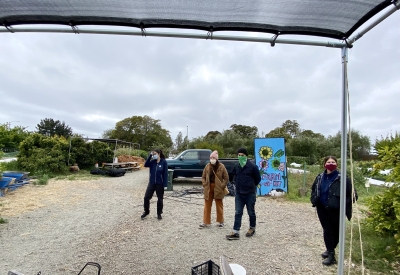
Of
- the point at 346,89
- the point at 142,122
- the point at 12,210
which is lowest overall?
the point at 12,210

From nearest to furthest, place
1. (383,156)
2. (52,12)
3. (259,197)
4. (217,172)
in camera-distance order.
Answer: (52,12)
(383,156)
(217,172)
(259,197)

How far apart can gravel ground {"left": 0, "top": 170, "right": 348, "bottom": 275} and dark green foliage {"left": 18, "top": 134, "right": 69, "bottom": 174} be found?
725cm

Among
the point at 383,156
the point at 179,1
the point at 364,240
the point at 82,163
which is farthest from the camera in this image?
the point at 82,163

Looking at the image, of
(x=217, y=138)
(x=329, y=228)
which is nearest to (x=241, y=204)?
(x=329, y=228)

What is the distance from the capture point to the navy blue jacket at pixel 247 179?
440 cm

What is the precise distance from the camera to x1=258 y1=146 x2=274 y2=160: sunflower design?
9.08 m

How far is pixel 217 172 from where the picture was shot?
16.5 feet

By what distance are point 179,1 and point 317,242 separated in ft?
15.3

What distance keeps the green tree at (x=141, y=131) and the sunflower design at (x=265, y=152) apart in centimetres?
3223

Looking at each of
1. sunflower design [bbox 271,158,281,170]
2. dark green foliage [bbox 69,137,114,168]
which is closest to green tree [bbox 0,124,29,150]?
dark green foliage [bbox 69,137,114,168]

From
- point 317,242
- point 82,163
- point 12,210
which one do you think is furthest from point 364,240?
point 82,163

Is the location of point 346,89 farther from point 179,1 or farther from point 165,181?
point 165,181

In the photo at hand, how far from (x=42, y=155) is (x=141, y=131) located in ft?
90.5

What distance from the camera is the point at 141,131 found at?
4112 cm
